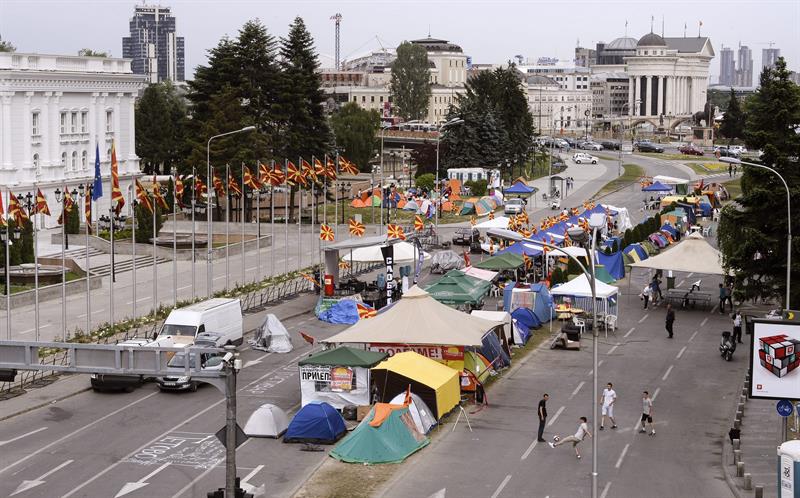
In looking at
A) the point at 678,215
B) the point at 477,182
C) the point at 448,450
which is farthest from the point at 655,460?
the point at 477,182

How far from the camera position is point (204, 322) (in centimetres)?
4159

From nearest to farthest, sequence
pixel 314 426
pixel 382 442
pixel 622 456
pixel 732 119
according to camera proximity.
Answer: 1. pixel 382 442
2. pixel 622 456
3. pixel 314 426
4. pixel 732 119

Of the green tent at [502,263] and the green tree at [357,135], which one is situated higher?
the green tree at [357,135]

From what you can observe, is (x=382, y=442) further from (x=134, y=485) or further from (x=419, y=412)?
(x=134, y=485)

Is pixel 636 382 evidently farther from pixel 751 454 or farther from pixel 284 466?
pixel 284 466

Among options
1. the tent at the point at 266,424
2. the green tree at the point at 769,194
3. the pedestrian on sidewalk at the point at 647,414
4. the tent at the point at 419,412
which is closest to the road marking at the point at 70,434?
the tent at the point at 266,424

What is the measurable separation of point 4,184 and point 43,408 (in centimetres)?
4790

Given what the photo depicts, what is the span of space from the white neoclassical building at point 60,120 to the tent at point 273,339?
1391 inches

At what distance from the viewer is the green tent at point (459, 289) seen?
1927 inches

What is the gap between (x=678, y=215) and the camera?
82.0 metres

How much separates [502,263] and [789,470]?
105 feet

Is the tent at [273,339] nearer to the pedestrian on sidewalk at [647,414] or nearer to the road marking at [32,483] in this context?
the pedestrian on sidewalk at [647,414]

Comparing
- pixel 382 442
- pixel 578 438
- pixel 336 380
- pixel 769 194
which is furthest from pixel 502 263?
pixel 382 442

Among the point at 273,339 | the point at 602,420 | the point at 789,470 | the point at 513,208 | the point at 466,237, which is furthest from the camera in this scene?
the point at 513,208
